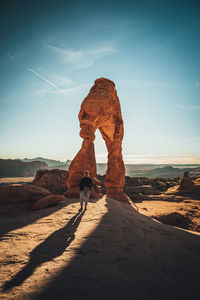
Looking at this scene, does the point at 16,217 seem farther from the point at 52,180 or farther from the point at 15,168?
the point at 15,168

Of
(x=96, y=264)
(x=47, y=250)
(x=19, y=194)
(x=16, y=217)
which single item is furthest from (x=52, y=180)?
(x=96, y=264)

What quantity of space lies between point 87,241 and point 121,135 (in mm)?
13753

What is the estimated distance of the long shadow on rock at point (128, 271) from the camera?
1.50 metres

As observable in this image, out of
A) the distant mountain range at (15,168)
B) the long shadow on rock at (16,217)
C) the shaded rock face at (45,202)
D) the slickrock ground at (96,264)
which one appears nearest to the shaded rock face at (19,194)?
the long shadow on rock at (16,217)

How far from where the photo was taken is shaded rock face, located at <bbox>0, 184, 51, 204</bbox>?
19.8 ft

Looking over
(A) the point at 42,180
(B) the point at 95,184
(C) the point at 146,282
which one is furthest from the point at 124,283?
(A) the point at 42,180

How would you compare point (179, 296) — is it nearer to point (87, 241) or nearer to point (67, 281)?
point (67, 281)

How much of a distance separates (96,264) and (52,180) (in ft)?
71.0

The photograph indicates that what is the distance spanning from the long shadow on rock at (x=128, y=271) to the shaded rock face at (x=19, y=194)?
4.33 m

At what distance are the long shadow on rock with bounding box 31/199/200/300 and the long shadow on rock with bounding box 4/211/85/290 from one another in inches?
15.3

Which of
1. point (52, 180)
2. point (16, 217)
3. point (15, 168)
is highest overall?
point (16, 217)

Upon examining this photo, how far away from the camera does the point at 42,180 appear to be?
71.2ft

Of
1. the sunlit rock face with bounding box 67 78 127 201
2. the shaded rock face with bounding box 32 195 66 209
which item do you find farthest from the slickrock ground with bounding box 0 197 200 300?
the sunlit rock face with bounding box 67 78 127 201

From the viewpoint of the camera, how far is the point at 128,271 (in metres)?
1.89
